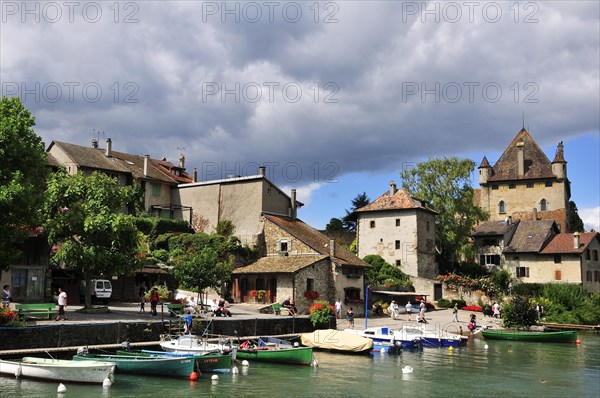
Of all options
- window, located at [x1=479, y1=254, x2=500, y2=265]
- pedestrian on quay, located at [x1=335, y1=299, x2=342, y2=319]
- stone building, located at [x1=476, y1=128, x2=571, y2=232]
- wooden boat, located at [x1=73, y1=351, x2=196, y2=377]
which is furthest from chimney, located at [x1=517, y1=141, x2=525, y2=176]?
wooden boat, located at [x1=73, y1=351, x2=196, y2=377]

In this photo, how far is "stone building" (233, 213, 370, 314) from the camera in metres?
49.0

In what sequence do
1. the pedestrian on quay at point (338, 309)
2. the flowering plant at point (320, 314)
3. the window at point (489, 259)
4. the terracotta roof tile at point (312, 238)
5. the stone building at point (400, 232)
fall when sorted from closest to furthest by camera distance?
the flowering plant at point (320, 314) → the pedestrian on quay at point (338, 309) → the terracotta roof tile at point (312, 238) → the stone building at point (400, 232) → the window at point (489, 259)

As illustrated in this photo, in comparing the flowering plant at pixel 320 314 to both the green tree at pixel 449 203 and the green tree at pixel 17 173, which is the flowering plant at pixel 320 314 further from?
the green tree at pixel 449 203

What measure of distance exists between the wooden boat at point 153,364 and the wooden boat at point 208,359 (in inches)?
→ 35.4

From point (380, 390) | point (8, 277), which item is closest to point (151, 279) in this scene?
point (8, 277)

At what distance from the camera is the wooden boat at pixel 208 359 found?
27242 mm

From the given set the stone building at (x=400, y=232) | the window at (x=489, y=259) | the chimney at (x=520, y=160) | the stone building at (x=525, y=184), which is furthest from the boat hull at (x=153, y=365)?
the chimney at (x=520, y=160)

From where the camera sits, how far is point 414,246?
218 feet

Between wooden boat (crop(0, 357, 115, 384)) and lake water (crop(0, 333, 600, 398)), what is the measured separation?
0.99 ft

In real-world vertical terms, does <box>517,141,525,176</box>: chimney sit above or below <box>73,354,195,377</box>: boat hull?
above

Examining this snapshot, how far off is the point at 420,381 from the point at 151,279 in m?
28.6

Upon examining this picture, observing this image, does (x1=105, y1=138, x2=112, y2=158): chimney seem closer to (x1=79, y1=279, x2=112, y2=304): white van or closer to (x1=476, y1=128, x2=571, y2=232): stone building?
(x1=79, y1=279, x2=112, y2=304): white van

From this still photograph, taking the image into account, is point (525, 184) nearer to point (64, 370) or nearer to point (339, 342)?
point (339, 342)

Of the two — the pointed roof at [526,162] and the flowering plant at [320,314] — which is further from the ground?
the pointed roof at [526,162]
